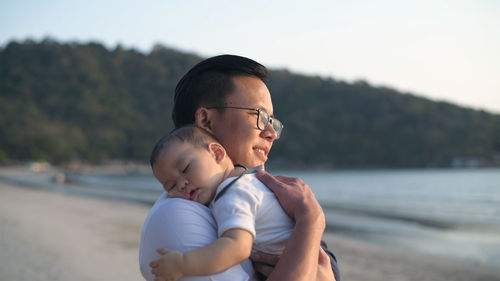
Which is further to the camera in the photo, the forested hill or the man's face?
the forested hill

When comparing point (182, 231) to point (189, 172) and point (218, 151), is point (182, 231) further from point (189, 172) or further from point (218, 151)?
point (218, 151)

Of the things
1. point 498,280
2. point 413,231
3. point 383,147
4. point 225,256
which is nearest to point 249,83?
point 225,256

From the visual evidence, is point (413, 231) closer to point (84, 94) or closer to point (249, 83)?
point (249, 83)

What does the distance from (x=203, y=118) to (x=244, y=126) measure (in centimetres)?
16

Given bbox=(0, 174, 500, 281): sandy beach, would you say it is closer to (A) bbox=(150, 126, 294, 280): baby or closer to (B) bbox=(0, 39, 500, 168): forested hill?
(A) bbox=(150, 126, 294, 280): baby

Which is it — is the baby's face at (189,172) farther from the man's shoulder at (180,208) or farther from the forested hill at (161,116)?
the forested hill at (161,116)

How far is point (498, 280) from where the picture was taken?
7992 mm

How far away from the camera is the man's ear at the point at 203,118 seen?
5.39 ft

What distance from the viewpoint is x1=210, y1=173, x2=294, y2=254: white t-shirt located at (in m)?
1.23

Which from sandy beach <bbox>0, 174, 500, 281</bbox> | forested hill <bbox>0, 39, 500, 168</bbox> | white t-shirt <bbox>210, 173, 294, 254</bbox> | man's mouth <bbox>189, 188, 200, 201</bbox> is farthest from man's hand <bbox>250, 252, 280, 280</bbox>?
forested hill <bbox>0, 39, 500, 168</bbox>

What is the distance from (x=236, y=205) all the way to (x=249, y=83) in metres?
0.59

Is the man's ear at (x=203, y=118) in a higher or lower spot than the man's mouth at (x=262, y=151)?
higher

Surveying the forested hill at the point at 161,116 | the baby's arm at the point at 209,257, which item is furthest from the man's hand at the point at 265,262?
the forested hill at the point at 161,116

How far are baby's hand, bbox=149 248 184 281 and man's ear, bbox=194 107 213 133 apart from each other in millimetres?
544
